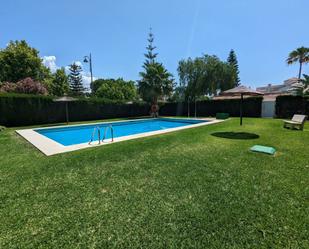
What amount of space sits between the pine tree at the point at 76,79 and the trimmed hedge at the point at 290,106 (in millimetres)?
42653

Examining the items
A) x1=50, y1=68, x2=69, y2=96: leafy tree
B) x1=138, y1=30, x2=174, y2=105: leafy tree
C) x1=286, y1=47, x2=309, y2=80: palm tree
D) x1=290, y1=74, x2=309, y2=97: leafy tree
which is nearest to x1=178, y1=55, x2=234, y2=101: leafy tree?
x1=138, y1=30, x2=174, y2=105: leafy tree

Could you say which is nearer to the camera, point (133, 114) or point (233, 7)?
point (233, 7)

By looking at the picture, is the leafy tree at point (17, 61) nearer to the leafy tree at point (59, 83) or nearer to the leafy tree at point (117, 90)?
the leafy tree at point (59, 83)

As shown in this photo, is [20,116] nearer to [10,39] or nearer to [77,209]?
[77,209]

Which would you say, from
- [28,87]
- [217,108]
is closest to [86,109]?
[28,87]

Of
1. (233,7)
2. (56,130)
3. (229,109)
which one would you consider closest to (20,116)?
(56,130)

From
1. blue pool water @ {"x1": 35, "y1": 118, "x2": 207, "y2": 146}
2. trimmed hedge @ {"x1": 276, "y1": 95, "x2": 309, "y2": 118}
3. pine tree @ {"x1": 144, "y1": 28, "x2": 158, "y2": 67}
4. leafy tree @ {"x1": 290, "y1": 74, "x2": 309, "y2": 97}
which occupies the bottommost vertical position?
blue pool water @ {"x1": 35, "y1": 118, "x2": 207, "y2": 146}

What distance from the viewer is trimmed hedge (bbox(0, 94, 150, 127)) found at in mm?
12766

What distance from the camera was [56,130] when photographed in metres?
11.8

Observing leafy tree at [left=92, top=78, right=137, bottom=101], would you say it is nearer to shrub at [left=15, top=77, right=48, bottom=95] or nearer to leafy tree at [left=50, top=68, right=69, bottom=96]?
leafy tree at [left=50, top=68, right=69, bottom=96]

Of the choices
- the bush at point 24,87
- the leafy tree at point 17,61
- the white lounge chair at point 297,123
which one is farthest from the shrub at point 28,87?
the white lounge chair at point 297,123

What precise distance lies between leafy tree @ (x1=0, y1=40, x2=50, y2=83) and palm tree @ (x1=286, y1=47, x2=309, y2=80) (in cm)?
3609

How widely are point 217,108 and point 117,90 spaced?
2698 centimetres

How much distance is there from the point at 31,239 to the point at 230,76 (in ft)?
93.6
